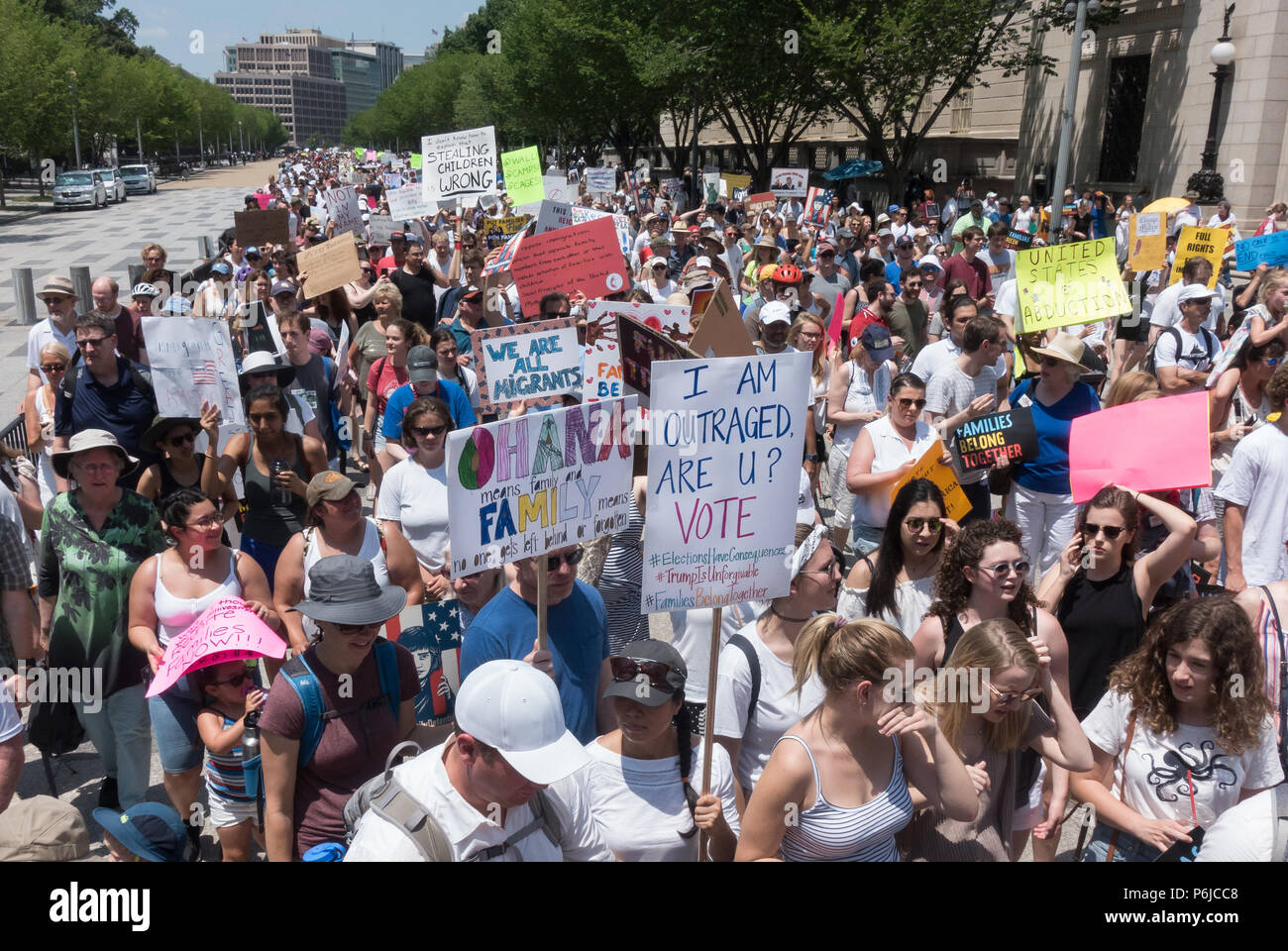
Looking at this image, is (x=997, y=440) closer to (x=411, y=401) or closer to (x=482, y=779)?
(x=411, y=401)

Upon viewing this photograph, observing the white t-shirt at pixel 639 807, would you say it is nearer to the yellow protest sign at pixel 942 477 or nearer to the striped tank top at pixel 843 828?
the striped tank top at pixel 843 828

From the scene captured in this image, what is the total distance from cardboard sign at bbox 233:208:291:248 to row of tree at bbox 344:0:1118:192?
17.4 ft

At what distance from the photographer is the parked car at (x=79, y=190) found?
48.9 m

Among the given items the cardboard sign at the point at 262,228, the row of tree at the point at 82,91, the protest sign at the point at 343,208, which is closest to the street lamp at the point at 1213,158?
the protest sign at the point at 343,208

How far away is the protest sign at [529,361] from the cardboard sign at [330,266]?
4.01 m

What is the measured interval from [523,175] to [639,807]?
13.7 metres

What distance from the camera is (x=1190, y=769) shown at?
11.3 ft

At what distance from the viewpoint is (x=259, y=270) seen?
1173cm

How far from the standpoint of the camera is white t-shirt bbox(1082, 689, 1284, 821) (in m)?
3.43

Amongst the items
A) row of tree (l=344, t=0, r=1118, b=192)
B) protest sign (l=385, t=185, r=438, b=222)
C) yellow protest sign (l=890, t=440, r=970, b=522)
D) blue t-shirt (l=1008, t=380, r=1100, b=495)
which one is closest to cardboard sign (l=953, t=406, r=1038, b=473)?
blue t-shirt (l=1008, t=380, r=1100, b=495)

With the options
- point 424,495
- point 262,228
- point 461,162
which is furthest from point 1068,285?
point 262,228

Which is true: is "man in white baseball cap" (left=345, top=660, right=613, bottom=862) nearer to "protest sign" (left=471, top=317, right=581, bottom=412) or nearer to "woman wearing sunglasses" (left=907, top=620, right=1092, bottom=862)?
"woman wearing sunglasses" (left=907, top=620, right=1092, bottom=862)

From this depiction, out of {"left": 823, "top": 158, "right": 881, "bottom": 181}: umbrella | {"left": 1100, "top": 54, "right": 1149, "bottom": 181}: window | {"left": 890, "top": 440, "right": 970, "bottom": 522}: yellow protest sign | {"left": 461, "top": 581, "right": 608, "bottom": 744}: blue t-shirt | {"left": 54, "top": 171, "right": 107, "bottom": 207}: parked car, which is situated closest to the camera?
{"left": 461, "top": 581, "right": 608, "bottom": 744}: blue t-shirt
